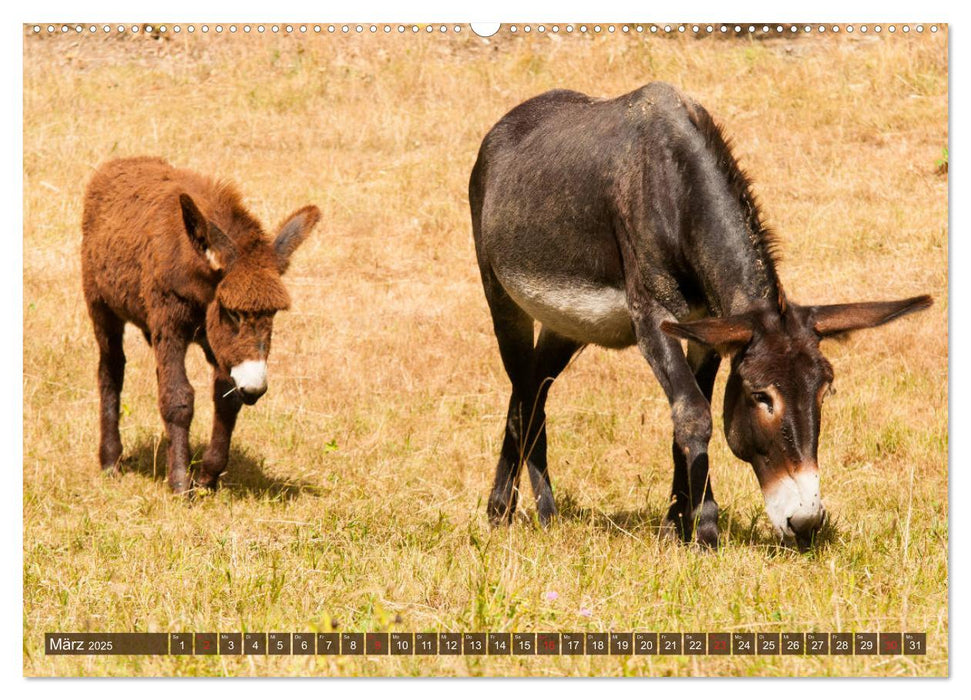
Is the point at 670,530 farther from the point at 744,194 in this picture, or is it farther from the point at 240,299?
the point at 240,299

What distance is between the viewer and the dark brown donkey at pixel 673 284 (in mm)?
4977

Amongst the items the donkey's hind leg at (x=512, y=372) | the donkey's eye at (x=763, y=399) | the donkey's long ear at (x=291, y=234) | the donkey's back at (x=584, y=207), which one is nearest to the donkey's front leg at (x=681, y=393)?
the donkey's back at (x=584, y=207)

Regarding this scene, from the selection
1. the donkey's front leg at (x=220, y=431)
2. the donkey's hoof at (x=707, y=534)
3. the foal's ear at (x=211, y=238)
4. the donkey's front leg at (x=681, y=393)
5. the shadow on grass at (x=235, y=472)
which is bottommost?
the shadow on grass at (x=235, y=472)

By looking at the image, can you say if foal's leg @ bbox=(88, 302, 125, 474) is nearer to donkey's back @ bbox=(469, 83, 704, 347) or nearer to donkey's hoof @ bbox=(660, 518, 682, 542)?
donkey's back @ bbox=(469, 83, 704, 347)

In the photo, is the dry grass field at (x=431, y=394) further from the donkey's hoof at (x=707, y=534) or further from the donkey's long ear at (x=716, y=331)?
the donkey's long ear at (x=716, y=331)

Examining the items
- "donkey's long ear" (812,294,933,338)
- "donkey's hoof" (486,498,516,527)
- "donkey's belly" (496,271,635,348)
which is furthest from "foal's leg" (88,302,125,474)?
"donkey's long ear" (812,294,933,338)

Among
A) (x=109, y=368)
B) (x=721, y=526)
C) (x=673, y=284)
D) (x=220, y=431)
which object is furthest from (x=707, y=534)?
(x=109, y=368)

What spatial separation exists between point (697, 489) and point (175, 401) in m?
3.23

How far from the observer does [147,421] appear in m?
8.32

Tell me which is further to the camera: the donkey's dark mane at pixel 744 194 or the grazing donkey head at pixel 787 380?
the donkey's dark mane at pixel 744 194

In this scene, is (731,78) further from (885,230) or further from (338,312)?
(338,312)

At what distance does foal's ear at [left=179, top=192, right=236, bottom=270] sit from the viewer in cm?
661

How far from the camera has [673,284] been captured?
18.0 feet

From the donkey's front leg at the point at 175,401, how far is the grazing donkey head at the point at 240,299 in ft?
1.09
